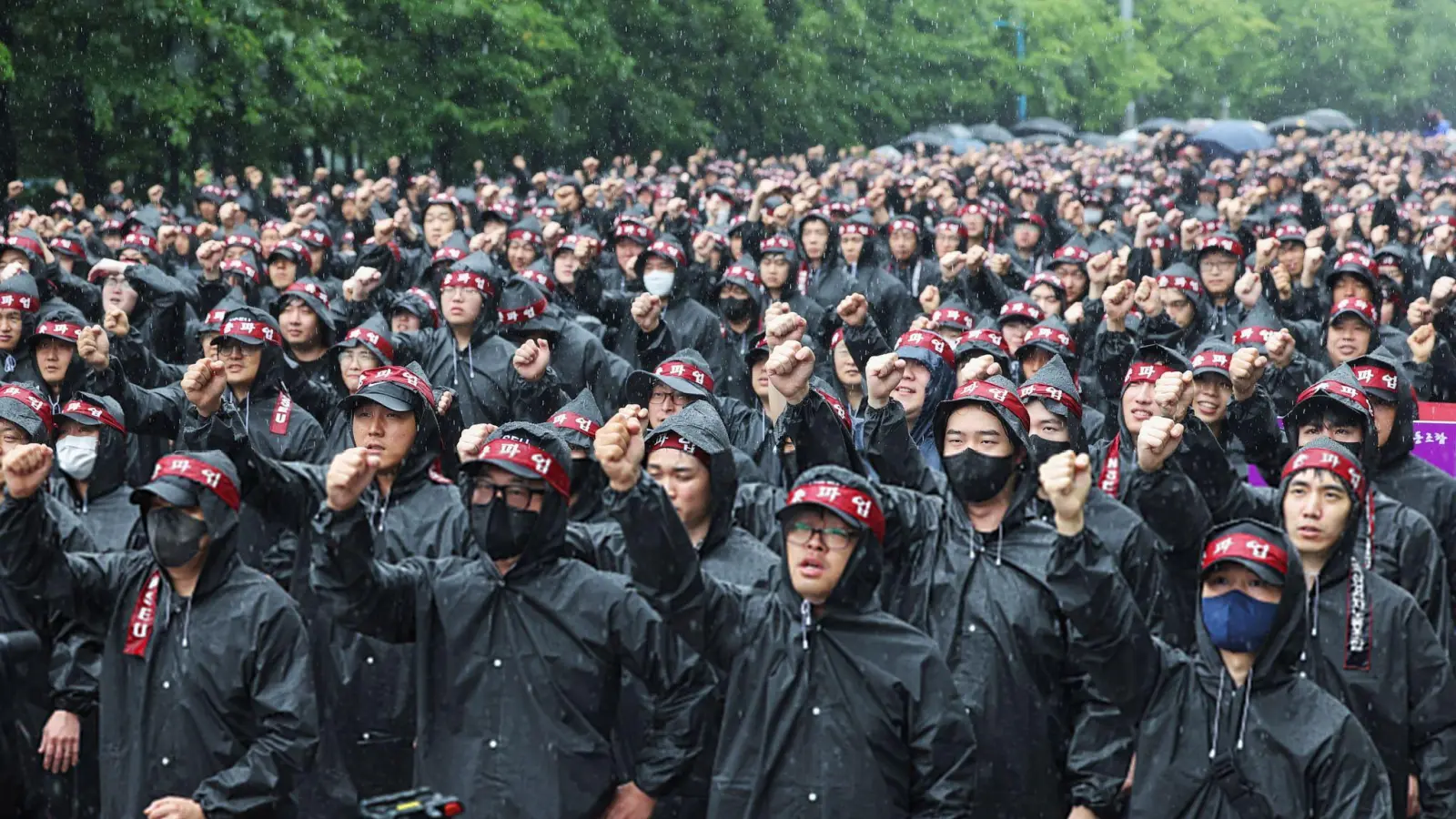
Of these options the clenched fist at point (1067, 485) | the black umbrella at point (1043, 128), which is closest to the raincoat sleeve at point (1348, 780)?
the clenched fist at point (1067, 485)

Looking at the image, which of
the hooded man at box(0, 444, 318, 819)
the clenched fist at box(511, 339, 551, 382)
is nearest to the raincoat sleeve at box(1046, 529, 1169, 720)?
the hooded man at box(0, 444, 318, 819)

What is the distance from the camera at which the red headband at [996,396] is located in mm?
7180

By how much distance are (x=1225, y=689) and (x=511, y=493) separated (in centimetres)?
220

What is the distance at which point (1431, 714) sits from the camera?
258 inches

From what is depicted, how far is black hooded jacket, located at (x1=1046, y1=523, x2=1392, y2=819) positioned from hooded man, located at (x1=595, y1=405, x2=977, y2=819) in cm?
47

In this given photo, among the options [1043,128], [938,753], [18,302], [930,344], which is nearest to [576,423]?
[930,344]

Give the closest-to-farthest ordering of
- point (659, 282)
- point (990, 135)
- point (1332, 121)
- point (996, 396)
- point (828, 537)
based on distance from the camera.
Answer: point (828, 537) → point (996, 396) → point (659, 282) → point (990, 135) → point (1332, 121)

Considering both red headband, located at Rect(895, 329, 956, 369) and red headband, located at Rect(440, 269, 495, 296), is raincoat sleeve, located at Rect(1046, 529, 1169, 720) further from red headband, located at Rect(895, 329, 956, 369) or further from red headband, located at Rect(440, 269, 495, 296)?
red headband, located at Rect(440, 269, 495, 296)

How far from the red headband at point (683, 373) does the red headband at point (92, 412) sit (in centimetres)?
239

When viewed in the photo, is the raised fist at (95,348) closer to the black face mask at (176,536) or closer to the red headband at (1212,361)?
the black face mask at (176,536)

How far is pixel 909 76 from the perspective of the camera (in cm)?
4666

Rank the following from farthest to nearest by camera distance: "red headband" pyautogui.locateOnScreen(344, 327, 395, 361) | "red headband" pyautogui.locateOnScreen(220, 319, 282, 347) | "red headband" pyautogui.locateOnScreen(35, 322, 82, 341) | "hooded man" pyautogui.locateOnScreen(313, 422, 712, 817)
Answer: "red headband" pyautogui.locateOnScreen(35, 322, 82, 341) → "red headband" pyautogui.locateOnScreen(344, 327, 395, 361) → "red headband" pyautogui.locateOnScreen(220, 319, 282, 347) → "hooded man" pyautogui.locateOnScreen(313, 422, 712, 817)

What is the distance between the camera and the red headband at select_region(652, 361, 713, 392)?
9070 mm

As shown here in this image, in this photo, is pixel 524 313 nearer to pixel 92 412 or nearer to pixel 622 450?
pixel 92 412
